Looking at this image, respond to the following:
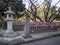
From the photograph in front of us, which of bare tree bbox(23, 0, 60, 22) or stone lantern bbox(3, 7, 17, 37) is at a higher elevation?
bare tree bbox(23, 0, 60, 22)

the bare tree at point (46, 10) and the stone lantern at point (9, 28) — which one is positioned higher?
the bare tree at point (46, 10)

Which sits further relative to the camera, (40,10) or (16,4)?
(40,10)

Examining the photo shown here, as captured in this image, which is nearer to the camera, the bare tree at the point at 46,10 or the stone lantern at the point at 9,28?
the stone lantern at the point at 9,28

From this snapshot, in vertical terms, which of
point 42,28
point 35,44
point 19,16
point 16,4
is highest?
point 16,4

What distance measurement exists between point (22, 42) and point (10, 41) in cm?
97

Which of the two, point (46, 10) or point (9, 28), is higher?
point (46, 10)

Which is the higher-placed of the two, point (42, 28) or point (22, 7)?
point (22, 7)

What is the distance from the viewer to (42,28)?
1641 centimetres

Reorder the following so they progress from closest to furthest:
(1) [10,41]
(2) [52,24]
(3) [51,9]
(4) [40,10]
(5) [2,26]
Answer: (1) [10,41] < (2) [52,24] < (5) [2,26] < (3) [51,9] < (4) [40,10]

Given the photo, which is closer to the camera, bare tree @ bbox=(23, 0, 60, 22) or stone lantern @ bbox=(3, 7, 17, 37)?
stone lantern @ bbox=(3, 7, 17, 37)

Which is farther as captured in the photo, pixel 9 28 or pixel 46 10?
pixel 46 10

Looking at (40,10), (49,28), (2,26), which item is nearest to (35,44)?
(49,28)

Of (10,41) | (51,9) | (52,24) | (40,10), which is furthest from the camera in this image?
(40,10)

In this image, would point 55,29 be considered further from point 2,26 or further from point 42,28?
point 2,26
